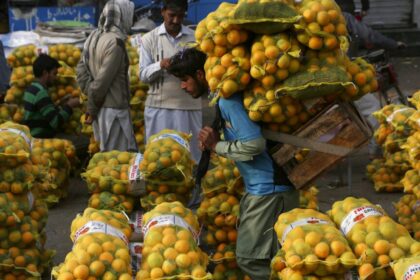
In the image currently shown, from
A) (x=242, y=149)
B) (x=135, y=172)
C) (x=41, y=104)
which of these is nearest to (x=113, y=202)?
(x=135, y=172)

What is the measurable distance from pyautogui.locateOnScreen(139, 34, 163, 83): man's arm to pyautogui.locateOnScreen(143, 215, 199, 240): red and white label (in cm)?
322

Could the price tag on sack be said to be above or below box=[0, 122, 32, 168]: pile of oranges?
below

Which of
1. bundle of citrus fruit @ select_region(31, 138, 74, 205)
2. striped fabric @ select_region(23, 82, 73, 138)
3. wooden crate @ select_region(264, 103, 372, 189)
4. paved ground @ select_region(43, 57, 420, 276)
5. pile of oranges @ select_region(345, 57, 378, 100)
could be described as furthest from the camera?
striped fabric @ select_region(23, 82, 73, 138)

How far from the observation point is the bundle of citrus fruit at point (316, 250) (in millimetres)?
3379

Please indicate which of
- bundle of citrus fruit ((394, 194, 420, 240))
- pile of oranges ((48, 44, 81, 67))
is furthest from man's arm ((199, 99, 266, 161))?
pile of oranges ((48, 44, 81, 67))

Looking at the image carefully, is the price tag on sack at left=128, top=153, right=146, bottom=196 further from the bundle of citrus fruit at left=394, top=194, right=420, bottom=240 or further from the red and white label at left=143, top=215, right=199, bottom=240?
the bundle of citrus fruit at left=394, top=194, right=420, bottom=240

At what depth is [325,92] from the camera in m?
3.95

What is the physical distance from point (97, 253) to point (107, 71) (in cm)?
399

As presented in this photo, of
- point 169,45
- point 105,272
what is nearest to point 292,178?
point 105,272

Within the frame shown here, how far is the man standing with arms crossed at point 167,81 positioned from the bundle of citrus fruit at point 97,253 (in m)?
3.27

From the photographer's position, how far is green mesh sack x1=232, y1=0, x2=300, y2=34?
3.90 metres

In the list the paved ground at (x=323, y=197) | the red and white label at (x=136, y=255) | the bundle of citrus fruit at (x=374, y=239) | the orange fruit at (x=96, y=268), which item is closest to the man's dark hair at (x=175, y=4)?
the paved ground at (x=323, y=197)

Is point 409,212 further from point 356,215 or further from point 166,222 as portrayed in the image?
point 166,222

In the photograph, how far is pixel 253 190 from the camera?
4.32m
